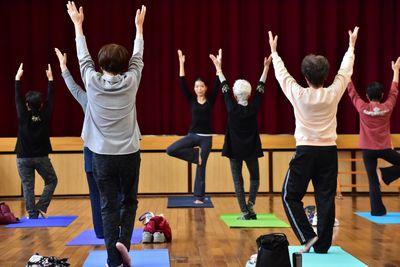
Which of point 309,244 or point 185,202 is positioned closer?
point 309,244

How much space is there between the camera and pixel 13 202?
25.4 feet

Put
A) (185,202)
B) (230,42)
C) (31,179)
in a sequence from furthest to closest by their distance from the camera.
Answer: (230,42) → (185,202) → (31,179)

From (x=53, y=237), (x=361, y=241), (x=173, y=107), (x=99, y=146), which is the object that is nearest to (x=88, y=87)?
(x=99, y=146)

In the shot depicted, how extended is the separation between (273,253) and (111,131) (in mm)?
1145

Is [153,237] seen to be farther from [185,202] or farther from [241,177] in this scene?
[185,202]

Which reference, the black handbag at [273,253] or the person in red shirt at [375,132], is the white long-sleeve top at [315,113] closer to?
the black handbag at [273,253]

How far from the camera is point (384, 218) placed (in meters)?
5.84

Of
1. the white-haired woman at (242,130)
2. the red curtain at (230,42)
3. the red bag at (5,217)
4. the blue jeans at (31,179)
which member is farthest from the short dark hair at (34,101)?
the red curtain at (230,42)

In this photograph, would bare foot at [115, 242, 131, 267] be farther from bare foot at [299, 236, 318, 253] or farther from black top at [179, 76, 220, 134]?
black top at [179, 76, 220, 134]

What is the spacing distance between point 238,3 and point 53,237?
542 cm

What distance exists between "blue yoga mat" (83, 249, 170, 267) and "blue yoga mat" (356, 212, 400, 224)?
96.6 inches

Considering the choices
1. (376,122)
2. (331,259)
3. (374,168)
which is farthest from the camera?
(374,168)

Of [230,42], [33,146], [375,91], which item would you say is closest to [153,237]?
[33,146]

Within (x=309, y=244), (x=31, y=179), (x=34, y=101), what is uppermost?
(x=34, y=101)
